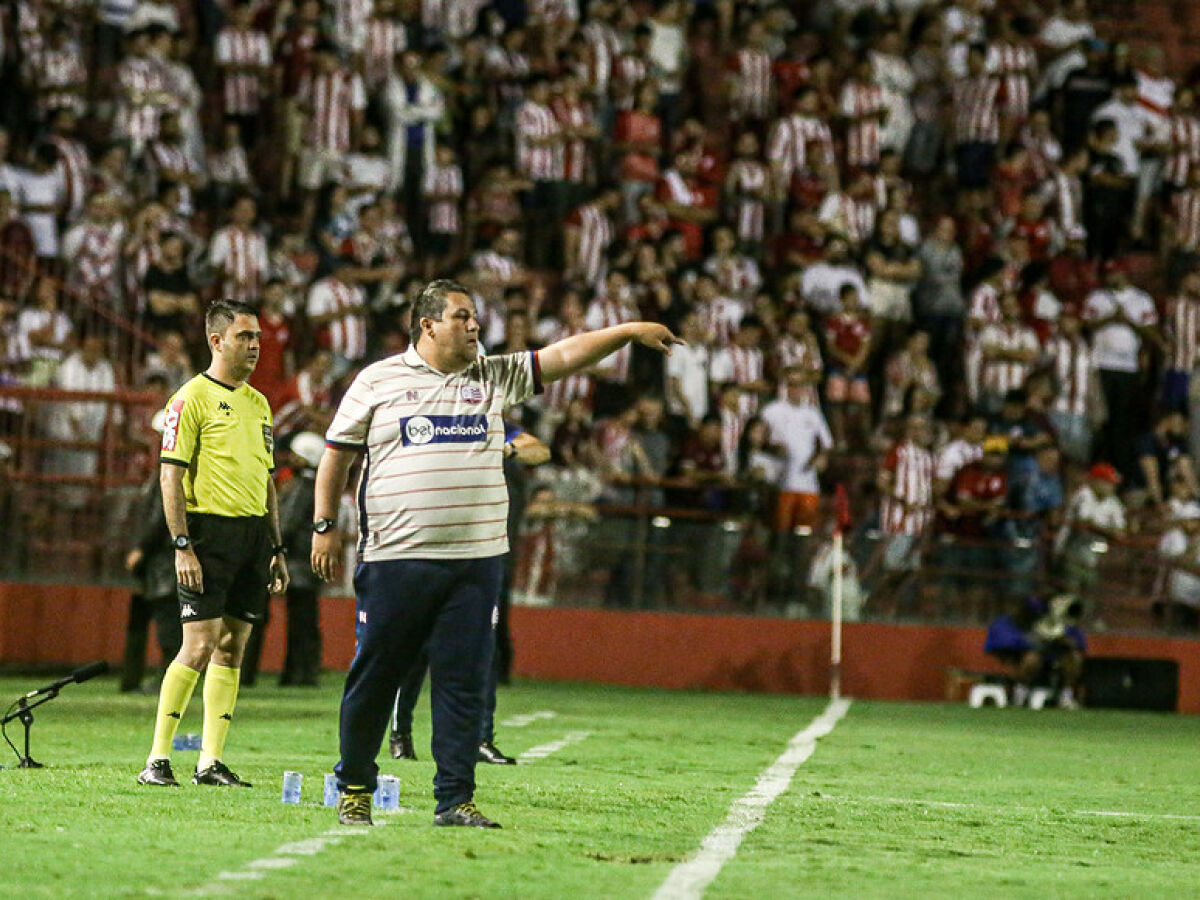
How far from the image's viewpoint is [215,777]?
9.66 metres

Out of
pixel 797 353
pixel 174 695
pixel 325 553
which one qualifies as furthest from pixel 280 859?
pixel 797 353

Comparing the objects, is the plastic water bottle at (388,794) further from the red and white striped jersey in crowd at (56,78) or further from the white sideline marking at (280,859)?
the red and white striped jersey in crowd at (56,78)

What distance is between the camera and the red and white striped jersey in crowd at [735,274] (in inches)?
914

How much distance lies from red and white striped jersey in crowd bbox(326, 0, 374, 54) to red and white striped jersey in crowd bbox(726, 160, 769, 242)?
4.54m

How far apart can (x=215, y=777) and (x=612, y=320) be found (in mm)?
12645

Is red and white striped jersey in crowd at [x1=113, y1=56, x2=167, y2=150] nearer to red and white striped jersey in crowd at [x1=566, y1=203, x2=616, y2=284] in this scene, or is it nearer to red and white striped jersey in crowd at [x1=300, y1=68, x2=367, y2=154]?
red and white striped jersey in crowd at [x1=300, y1=68, x2=367, y2=154]

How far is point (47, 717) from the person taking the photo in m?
13.7

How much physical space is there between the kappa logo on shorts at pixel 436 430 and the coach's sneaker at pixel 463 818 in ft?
4.64

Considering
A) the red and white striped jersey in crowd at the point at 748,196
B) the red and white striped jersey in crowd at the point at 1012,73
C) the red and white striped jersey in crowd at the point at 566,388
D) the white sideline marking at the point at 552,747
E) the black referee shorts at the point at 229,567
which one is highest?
the red and white striped jersey in crowd at the point at 1012,73

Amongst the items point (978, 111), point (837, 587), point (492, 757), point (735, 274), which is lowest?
point (492, 757)

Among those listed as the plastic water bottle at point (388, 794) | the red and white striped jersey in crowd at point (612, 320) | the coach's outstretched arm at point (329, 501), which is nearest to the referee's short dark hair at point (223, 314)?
the coach's outstretched arm at point (329, 501)

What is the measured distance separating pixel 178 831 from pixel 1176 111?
854 inches

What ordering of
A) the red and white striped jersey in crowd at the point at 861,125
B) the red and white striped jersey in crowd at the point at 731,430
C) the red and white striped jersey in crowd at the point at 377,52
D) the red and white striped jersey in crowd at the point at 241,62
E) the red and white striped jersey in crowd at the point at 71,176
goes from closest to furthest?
the red and white striped jersey in crowd at the point at 71,176, the red and white striped jersey in crowd at the point at 731,430, the red and white striped jersey in crowd at the point at 241,62, the red and white striped jersey in crowd at the point at 377,52, the red and white striped jersey in crowd at the point at 861,125

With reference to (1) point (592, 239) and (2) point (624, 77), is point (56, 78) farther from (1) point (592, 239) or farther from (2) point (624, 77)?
(2) point (624, 77)
